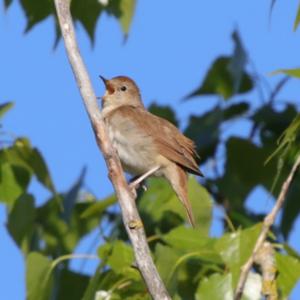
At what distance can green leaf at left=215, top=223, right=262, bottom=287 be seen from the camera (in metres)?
5.90

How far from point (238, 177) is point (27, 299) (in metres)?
2.39

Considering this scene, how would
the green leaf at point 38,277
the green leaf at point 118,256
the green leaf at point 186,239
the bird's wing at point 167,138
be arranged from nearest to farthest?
1. the green leaf at point 38,277
2. the green leaf at point 186,239
3. the green leaf at point 118,256
4. the bird's wing at point 167,138

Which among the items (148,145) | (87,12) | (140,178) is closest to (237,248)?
(87,12)

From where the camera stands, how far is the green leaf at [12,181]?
7508 mm

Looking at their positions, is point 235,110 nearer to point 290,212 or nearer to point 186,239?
point 290,212

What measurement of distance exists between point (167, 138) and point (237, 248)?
7.26 feet

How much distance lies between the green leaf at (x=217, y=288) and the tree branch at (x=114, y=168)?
947 mm

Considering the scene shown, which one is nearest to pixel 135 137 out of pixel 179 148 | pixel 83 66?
pixel 179 148

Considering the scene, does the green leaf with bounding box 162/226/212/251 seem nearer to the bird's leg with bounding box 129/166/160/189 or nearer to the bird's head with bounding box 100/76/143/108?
the bird's leg with bounding box 129/166/160/189

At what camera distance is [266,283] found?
5082 mm

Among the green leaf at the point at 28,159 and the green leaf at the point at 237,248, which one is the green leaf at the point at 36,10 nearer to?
the green leaf at the point at 28,159

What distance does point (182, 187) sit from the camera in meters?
7.44

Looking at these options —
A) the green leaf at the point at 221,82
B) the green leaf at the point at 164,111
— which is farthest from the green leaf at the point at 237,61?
the green leaf at the point at 164,111

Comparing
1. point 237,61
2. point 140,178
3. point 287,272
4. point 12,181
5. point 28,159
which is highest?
point 237,61
